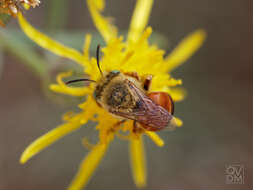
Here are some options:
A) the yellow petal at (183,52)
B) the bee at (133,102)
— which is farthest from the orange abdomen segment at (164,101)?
the yellow petal at (183,52)

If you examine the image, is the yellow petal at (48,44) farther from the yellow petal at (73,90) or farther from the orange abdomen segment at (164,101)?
→ the orange abdomen segment at (164,101)

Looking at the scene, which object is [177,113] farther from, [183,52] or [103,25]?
[103,25]

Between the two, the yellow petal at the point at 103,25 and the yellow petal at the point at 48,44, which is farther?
the yellow petal at the point at 103,25

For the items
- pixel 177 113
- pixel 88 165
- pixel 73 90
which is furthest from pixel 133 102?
pixel 177 113

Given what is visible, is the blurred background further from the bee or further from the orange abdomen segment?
the orange abdomen segment

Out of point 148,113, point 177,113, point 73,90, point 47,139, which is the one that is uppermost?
point 177,113

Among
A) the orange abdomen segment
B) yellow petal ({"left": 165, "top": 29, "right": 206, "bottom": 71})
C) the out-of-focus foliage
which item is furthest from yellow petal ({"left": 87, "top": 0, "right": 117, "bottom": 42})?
the out-of-focus foliage

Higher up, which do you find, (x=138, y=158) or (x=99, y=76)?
(x=99, y=76)

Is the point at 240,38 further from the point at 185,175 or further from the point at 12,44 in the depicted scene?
the point at 12,44

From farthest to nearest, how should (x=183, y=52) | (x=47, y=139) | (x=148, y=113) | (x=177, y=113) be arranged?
1. (x=177, y=113)
2. (x=183, y=52)
3. (x=47, y=139)
4. (x=148, y=113)
